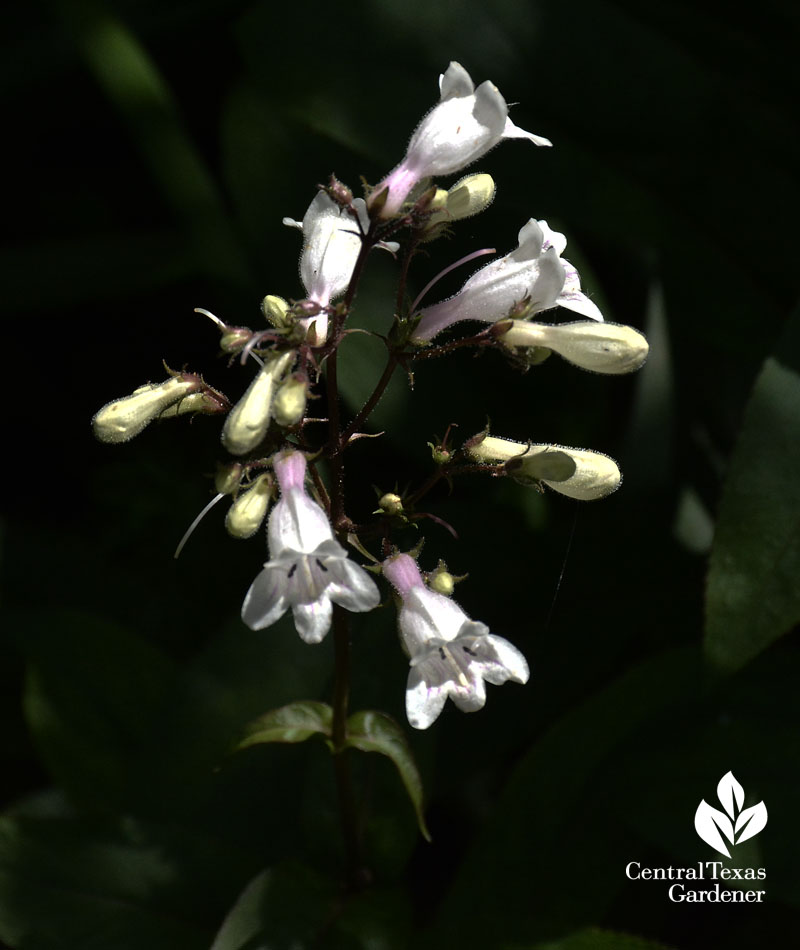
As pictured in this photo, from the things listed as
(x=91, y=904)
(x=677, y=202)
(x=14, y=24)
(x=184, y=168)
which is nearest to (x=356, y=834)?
(x=91, y=904)

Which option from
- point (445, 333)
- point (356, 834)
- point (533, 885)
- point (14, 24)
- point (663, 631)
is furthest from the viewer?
point (14, 24)

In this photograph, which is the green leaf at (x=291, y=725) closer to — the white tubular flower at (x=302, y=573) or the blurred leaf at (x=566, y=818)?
the white tubular flower at (x=302, y=573)

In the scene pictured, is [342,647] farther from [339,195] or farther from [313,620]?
[339,195]

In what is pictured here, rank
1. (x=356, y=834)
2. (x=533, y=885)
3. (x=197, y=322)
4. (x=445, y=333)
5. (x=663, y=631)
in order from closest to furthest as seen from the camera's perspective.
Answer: (x=356, y=834) < (x=533, y=885) < (x=663, y=631) < (x=445, y=333) < (x=197, y=322)

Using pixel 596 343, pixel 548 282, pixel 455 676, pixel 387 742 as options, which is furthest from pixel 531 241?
pixel 387 742

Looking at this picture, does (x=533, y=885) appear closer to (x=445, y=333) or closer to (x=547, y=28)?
(x=445, y=333)

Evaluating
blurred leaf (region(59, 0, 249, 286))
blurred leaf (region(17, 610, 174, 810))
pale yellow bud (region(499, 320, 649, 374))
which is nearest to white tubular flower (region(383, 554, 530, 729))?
pale yellow bud (region(499, 320, 649, 374))

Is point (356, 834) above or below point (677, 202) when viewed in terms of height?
below

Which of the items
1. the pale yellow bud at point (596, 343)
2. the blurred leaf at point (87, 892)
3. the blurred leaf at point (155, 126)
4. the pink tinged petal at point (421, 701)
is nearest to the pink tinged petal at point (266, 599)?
the pink tinged petal at point (421, 701)
